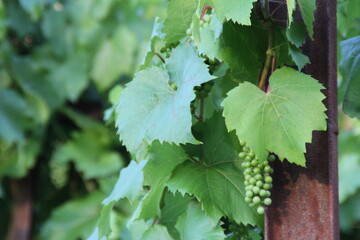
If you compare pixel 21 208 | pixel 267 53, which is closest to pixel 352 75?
pixel 267 53

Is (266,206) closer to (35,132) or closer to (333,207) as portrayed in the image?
(333,207)

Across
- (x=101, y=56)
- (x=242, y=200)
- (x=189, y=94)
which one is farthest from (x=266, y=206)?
(x=101, y=56)

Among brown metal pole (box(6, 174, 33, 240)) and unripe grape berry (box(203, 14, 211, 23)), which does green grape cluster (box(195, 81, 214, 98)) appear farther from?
brown metal pole (box(6, 174, 33, 240))

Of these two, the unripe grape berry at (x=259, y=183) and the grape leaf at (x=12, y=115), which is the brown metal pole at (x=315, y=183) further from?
the grape leaf at (x=12, y=115)

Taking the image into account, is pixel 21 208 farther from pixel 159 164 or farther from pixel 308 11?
pixel 308 11

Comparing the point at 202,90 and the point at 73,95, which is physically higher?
the point at 73,95

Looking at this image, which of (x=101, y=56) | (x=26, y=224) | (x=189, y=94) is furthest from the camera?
(x=26, y=224)

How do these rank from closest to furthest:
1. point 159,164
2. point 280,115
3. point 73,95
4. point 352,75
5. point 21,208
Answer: point 280,115, point 159,164, point 352,75, point 73,95, point 21,208
